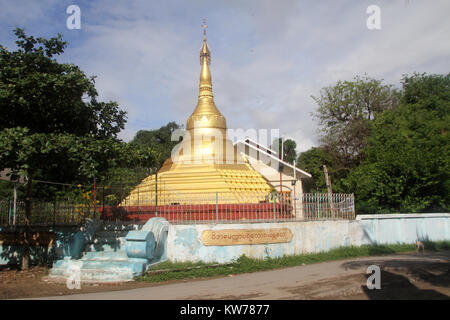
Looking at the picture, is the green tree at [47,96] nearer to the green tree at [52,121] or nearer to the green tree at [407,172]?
the green tree at [52,121]

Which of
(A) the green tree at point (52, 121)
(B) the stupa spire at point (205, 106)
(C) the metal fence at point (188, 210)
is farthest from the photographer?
(B) the stupa spire at point (205, 106)

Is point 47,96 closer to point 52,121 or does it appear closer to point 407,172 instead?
point 52,121

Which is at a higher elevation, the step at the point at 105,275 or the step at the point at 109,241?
the step at the point at 109,241

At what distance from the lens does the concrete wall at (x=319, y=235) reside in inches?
415

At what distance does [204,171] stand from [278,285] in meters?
8.10

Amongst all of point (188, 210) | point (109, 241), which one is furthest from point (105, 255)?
point (188, 210)

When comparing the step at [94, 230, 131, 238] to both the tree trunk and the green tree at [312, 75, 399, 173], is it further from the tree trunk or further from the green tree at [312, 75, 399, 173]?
the green tree at [312, 75, 399, 173]

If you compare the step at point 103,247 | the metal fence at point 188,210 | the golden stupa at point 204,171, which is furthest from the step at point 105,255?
the golden stupa at point 204,171

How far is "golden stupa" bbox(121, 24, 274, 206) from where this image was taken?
45.2ft

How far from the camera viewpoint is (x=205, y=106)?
1919 centimetres

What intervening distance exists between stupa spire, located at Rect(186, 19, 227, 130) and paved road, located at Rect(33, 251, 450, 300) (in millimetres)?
9739

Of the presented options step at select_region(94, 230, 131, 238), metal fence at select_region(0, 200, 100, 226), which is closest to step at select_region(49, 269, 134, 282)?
step at select_region(94, 230, 131, 238)

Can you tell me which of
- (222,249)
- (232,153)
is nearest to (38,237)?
(222,249)

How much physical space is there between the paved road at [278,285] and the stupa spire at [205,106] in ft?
32.0
